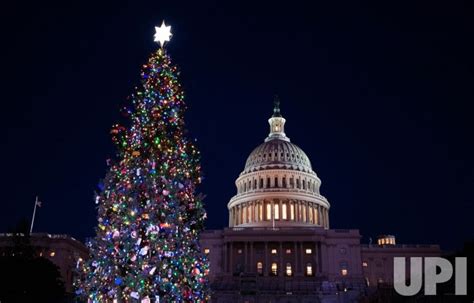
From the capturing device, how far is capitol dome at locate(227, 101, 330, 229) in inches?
4235

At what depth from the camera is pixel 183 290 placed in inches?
936

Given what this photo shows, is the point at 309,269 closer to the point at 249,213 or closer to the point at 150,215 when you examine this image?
the point at 249,213

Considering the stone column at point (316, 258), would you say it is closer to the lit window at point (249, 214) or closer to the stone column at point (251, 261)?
the stone column at point (251, 261)

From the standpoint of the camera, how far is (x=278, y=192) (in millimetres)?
109250

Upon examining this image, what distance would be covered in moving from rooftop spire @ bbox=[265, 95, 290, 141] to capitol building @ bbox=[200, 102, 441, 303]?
217 cm

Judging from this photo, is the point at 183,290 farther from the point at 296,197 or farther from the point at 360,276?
the point at 296,197

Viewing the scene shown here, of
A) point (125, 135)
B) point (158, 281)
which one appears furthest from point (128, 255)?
point (125, 135)

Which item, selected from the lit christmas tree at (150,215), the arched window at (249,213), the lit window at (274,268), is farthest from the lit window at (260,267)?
the lit christmas tree at (150,215)

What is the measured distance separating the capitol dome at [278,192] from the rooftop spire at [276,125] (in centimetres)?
383

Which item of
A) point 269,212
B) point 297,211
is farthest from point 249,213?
point 297,211

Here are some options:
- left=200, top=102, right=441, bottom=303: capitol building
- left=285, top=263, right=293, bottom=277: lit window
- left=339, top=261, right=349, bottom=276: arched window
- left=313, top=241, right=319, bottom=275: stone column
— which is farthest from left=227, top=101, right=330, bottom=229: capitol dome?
left=339, top=261, right=349, bottom=276: arched window

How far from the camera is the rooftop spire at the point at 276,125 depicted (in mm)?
128288

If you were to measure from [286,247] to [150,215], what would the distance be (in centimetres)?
7025

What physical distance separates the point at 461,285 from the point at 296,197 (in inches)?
3096
